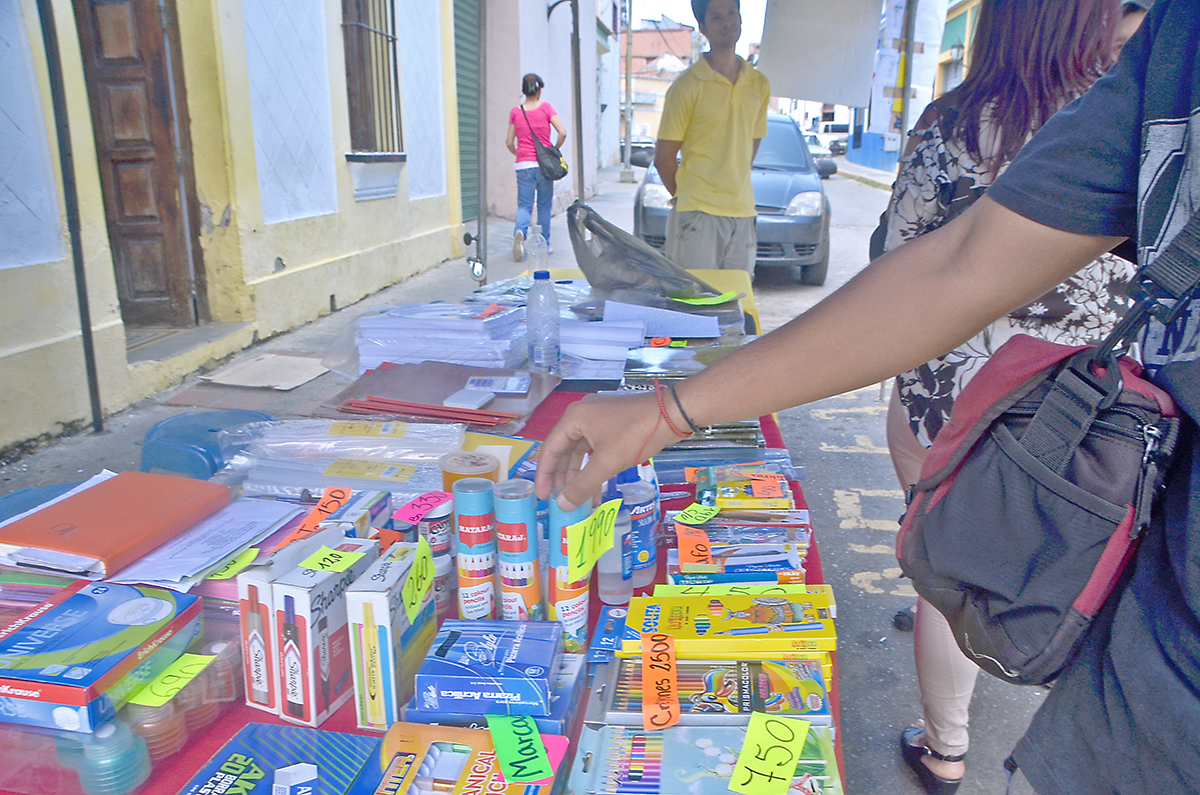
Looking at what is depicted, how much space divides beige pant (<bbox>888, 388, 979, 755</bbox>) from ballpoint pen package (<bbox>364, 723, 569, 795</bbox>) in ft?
4.06

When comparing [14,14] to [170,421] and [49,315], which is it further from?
[170,421]

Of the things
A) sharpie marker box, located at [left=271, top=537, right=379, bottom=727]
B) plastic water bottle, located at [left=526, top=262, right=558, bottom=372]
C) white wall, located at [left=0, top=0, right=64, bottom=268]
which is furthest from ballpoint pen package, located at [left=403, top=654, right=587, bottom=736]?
white wall, located at [left=0, top=0, right=64, bottom=268]

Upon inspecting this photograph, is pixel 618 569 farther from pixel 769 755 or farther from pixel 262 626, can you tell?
pixel 262 626

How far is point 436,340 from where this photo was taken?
2.39 meters

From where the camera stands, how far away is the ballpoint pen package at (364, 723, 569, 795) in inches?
34.1

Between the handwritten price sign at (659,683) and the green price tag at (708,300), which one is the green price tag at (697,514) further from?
the green price tag at (708,300)

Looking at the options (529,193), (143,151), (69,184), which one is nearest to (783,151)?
(529,193)

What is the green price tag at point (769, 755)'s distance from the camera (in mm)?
908

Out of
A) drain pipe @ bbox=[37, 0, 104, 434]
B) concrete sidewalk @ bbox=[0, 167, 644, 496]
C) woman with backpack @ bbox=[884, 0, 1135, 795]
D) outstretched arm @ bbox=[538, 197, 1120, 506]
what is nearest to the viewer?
outstretched arm @ bbox=[538, 197, 1120, 506]

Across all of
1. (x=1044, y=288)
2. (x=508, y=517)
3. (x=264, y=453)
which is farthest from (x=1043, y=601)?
(x=264, y=453)

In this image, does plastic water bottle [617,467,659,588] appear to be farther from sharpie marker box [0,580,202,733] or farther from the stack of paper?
the stack of paper

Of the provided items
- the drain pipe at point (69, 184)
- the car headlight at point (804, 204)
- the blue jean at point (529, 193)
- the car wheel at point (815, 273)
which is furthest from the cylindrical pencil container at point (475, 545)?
the blue jean at point (529, 193)

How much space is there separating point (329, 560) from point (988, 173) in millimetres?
1443

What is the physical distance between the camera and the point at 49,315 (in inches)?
144
